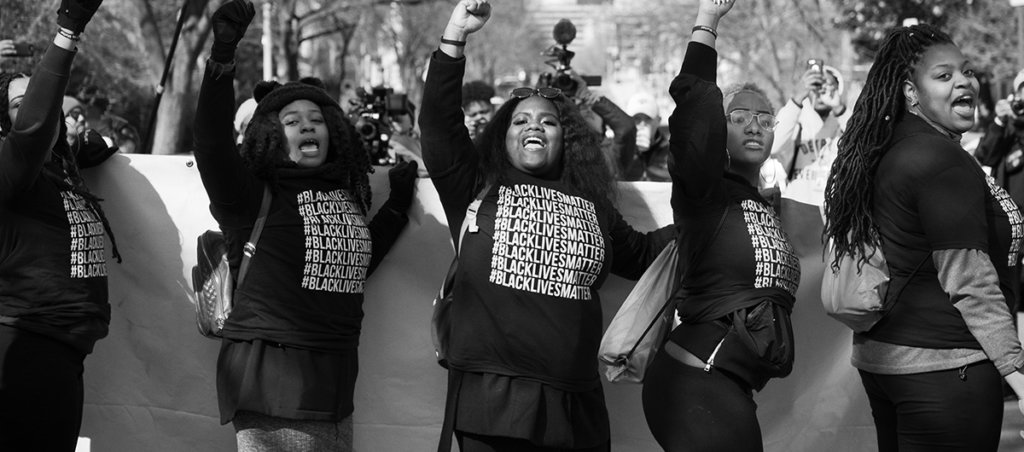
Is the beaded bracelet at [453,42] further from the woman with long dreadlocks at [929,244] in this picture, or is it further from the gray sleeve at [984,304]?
the gray sleeve at [984,304]

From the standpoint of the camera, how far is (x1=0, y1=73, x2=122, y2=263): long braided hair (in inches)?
169

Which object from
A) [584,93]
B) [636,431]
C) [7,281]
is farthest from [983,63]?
[7,281]

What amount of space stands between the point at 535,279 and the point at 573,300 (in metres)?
0.14

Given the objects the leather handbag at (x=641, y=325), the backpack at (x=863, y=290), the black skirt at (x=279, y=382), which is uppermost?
the backpack at (x=863, y=290)

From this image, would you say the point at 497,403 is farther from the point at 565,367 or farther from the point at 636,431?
the point at 636,431

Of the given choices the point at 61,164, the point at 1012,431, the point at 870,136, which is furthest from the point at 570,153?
the point at 1012,431

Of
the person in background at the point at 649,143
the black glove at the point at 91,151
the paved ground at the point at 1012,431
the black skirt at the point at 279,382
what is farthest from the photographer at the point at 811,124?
the black glove at the point at 91,151

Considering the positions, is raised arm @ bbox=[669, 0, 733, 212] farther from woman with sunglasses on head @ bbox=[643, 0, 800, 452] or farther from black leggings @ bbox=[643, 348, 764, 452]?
black leggings @ bbox=[643, 348, 764, 452]

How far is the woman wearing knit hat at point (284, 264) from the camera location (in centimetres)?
410

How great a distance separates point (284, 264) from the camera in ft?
13.9

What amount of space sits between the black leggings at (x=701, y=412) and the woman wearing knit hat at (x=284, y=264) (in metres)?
1.08

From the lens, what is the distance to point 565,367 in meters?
3.96

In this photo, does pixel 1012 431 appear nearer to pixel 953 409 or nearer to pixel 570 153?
pixel 953 409

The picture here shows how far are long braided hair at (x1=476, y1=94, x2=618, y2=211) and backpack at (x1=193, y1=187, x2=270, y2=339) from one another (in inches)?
29.6
